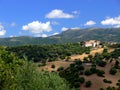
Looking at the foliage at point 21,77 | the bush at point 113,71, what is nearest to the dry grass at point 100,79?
the bush at point 113,71

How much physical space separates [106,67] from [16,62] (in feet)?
284

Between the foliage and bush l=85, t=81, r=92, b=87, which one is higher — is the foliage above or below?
above

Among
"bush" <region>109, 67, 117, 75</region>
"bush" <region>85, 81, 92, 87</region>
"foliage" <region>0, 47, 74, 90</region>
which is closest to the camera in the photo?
"foliage" <region>0, 47, 74, 90</region>

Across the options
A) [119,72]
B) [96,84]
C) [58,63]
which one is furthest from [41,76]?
[58,63]

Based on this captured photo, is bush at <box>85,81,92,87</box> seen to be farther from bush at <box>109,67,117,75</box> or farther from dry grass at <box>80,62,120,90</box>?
bush at <box>109,67,117,75</box>

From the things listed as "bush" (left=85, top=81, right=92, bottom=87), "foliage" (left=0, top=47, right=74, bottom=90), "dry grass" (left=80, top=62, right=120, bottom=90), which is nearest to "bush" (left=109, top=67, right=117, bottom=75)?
"dry grass" (left=80, top=62, right=120, bottom=90)

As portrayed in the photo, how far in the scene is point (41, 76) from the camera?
242ft

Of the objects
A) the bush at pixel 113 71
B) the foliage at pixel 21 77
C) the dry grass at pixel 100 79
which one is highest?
the foliage at pixel 21 77

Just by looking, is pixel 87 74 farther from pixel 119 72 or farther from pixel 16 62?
pixel 16 62

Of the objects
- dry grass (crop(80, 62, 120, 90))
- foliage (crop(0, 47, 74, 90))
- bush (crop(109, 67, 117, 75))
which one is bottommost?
dry grass (crop(80, 62, 120, 90))

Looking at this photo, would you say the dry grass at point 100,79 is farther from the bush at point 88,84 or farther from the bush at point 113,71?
the bush at point 113,71

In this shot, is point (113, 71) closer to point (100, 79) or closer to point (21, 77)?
point (100, 79)

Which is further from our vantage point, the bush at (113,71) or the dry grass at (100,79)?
the bush at (113,71)

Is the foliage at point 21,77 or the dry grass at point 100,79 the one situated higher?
the foliage at point 21,77
